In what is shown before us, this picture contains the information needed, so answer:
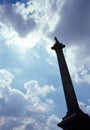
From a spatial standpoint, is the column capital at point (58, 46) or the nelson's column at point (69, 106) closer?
the nelson's column at point (69, 106)

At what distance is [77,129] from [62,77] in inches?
177

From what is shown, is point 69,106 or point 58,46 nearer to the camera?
point 69,106

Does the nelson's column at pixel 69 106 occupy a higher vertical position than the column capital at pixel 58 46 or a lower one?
lower

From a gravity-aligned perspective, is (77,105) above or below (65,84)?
below

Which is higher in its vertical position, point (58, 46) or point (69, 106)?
point (58, 46)

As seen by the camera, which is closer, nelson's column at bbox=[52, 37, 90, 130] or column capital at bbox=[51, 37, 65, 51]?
nelson's column at bbox=[52, 37, 90, 130]

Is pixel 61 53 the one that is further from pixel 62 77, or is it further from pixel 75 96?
pixel 75 96

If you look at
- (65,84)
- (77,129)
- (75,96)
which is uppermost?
(65,84)

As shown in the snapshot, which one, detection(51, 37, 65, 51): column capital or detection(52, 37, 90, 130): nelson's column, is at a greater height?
detection(51, 37, 65, 51): column capital

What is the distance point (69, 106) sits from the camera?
661 inches

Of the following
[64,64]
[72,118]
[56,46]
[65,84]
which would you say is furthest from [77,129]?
[56,46]

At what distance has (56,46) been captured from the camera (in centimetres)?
1995

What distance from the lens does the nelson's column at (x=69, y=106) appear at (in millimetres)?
15320

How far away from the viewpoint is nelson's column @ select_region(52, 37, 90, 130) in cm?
1532
